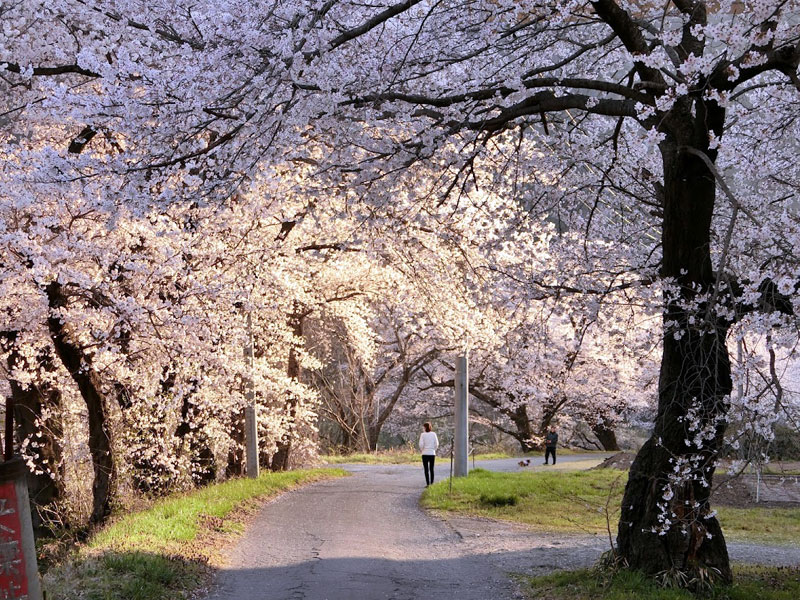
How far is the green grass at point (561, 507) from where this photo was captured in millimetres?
14062

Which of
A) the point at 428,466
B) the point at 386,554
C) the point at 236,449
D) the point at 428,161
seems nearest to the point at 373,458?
the point at 236,449

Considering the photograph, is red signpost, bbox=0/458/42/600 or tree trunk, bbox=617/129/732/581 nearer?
red signpost, bbox=0/458/42/600

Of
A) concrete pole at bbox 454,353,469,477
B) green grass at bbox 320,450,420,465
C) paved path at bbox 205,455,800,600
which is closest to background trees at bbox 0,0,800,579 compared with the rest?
paved path at bbox 205,455,800,600

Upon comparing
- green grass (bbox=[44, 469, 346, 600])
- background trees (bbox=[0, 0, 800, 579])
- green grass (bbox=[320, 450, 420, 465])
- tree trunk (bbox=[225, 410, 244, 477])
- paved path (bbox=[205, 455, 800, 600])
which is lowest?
paved path (bbox=[205, 455, 800, 600])

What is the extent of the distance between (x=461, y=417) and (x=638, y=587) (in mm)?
11310

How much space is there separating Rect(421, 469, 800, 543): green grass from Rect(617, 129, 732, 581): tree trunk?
471cm

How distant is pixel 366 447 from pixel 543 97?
29135 mm

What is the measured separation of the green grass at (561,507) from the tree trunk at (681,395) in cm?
471

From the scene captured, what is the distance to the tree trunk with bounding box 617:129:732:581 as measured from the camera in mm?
7922

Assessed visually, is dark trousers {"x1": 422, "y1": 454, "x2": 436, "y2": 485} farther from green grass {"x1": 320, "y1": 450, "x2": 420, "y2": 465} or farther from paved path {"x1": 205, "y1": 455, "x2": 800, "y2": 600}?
green grass {"x1": 320, "y1": 450, "x2": 420, "y2": 465}

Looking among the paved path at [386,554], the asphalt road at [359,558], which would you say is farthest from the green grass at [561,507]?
the asphalt road at [359,558]

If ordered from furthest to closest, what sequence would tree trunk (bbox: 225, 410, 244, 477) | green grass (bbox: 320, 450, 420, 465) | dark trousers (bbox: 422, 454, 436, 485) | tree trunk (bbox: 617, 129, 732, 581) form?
green grass (bbox: 320, 450, 420, 465) < tree trunk (bbox: 225, 410, 244, 477) < dark trousers (bbox: 422, 454, 436, 485) < tree trunk (bbox: 617, 129, 732, 581)

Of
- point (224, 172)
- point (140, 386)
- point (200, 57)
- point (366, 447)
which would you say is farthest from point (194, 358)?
point (366, 447)

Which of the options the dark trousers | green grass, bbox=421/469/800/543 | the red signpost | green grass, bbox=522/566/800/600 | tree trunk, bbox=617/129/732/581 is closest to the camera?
the red signpost
